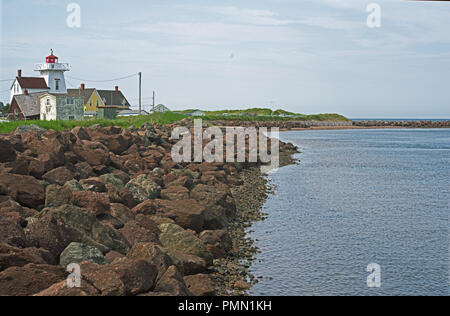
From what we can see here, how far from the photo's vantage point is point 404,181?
3144 centimetres

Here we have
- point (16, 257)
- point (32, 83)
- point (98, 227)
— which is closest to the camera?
point (16, 257)

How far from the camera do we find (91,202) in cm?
1137

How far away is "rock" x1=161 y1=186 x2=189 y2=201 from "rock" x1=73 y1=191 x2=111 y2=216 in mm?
4268

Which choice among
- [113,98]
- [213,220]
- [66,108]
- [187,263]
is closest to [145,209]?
[213,220]

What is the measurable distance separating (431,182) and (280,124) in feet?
263

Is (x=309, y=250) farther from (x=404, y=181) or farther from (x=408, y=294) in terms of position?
(x=404, y=181)

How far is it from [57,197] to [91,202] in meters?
0.86

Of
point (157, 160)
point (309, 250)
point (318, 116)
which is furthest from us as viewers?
point (318, 116)

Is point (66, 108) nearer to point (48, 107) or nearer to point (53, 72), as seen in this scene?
point (48, 107)

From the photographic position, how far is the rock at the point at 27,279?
7.61m

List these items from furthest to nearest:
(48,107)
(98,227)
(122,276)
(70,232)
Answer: (48,107) → (98,227) → (70,232) → (122,276)

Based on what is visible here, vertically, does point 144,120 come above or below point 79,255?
above

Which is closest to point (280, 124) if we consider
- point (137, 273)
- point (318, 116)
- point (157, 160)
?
point (318, 116)

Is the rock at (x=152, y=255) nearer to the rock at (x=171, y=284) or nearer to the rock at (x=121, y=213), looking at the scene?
the rock at (x=171, y=284)
